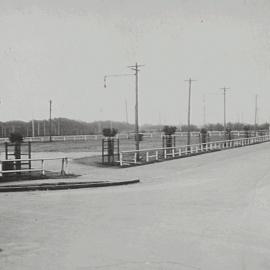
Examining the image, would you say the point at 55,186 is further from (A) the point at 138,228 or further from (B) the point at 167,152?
(B) the point at 167,152

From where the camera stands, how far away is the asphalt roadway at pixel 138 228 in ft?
24.4

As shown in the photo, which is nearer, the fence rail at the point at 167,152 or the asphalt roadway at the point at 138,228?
the asphalt roadway at the point at 138,228

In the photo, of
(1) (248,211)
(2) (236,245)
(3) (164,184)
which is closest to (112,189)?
(3) (164,184)

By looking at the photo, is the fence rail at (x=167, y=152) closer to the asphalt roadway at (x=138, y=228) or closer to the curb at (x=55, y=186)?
the curb at (x=55, y=186)

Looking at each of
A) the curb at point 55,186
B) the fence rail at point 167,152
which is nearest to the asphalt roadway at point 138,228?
the curb at point 55,186

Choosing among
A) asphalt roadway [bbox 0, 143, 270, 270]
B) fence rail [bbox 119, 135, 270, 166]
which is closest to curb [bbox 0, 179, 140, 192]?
asphalt roadway [bbox 0, 143, 270, 270]

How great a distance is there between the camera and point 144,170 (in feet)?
93.4

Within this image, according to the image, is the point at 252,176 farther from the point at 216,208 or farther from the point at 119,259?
the point at 119,259

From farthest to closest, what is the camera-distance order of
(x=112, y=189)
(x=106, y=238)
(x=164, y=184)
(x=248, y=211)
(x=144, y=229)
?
(x=164, y=184) < (x=112, y=189) < (x=248, y=211) < (x=144, y=229) < (x=106, y=238)

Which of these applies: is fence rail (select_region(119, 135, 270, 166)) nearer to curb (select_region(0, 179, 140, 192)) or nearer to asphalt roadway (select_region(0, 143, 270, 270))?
curb (select_region(0, 179, 140, 192))

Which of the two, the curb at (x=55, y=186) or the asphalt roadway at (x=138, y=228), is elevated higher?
Result: the asphalt roadway at (x=138, y=228)

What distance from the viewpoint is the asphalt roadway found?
24.4 feet

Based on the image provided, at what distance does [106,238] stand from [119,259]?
162cm

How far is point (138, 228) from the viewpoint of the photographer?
10156mm
